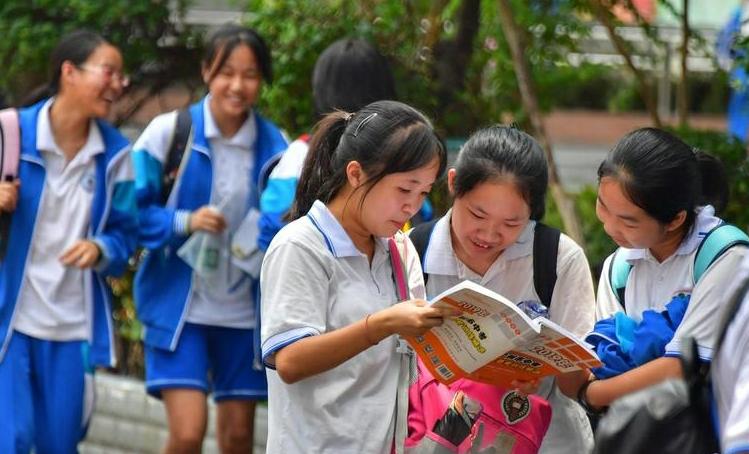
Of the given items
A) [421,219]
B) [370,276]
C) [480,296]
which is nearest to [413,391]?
[370,276]

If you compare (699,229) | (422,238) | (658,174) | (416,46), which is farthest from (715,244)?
(416,46)

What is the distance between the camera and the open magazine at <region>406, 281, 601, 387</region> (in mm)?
3504

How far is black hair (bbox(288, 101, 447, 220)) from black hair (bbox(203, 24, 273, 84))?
1.89m

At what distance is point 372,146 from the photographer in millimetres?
3965

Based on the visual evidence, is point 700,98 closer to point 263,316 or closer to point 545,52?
point 545,52

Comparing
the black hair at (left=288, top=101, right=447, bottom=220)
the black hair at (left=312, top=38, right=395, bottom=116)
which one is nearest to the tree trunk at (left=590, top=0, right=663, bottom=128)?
the black hair at (left=312, top=38, right=395, bottom=116)

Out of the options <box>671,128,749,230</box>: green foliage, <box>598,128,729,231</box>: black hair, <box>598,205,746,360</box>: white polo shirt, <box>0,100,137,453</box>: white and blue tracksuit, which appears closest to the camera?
<box>598,205,746,360</box>: white polo shirt

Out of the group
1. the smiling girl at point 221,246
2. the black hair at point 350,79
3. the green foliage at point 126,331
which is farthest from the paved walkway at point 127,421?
the black hair at point 350,79

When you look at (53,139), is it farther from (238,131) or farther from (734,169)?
(734,169)

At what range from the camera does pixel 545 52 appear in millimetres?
7543

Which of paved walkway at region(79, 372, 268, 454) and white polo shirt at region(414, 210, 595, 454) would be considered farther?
paved walkway at region(79, 372, 268, 454)

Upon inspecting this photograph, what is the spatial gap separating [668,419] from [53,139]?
333 centimetres

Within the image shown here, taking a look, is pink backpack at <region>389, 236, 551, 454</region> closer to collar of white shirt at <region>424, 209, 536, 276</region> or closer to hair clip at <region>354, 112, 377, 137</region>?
collar of white shirt at <region>424, 209, 536, 276</region>

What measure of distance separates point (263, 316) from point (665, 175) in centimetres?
111
